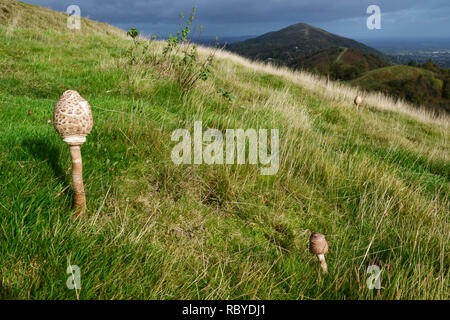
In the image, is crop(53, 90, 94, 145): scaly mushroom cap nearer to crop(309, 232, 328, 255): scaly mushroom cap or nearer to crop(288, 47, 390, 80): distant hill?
crop(309, 232, 328, 255): scaly mushroom cap

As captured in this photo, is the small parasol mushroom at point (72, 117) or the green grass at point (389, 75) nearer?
the small parasol mushroom at point (72, 117)

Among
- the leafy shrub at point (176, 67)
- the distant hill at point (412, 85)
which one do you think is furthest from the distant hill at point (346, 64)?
the leafy shrub at point (176, 67)

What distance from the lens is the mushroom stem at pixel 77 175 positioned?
2.17m

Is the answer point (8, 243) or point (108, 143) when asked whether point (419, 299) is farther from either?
point (108, 143)

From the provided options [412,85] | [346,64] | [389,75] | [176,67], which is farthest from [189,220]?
[346,64]

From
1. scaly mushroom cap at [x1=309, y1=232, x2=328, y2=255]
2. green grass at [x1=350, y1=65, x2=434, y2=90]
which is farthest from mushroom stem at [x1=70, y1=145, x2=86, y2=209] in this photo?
green grass at [x1=350, y1=65, x2=434, y2=90]

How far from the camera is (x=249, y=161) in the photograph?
372cm

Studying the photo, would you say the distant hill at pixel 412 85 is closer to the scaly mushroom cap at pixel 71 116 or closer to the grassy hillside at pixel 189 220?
the grassy hillside at pixel 189 220

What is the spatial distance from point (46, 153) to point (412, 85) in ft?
107

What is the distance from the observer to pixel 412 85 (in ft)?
91.0

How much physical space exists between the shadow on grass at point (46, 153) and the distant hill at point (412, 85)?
2937cm

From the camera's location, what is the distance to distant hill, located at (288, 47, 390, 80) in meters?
37.4

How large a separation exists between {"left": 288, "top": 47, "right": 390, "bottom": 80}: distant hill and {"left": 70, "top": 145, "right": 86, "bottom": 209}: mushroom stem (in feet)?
56.4
